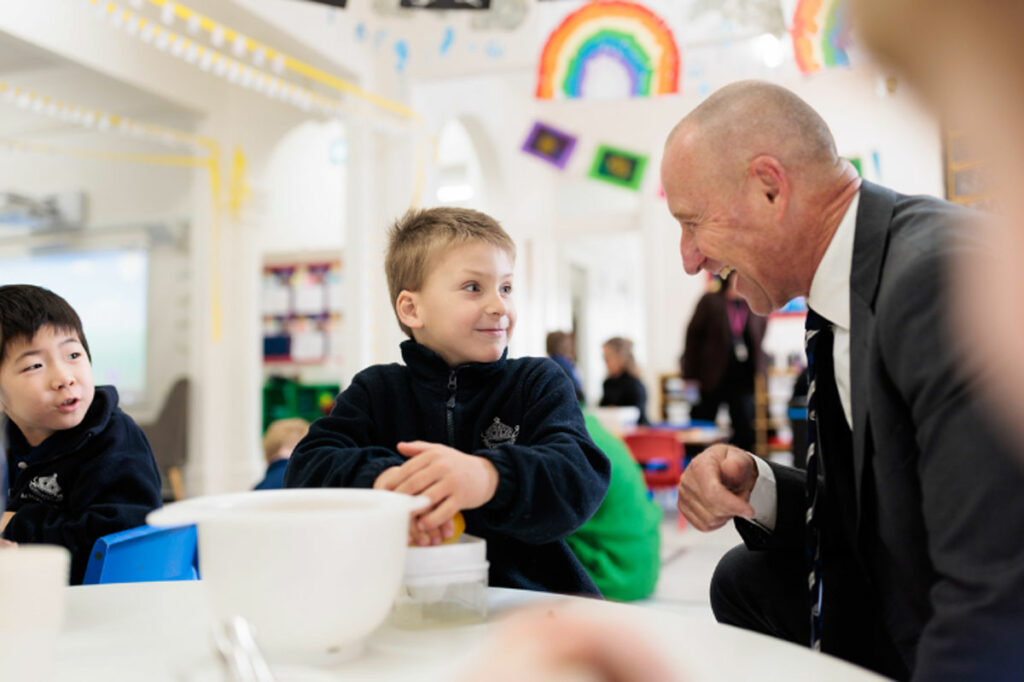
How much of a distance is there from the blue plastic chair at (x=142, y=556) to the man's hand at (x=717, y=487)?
776 mm

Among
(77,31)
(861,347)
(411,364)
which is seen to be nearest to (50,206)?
(77,31)

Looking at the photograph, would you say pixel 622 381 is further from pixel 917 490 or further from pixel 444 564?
pixel 444 564

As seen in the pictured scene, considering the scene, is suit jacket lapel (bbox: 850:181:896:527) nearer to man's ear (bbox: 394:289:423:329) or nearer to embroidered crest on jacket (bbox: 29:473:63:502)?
man's ear (bbox: 394:289:423:329)

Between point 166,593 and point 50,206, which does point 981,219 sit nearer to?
point 166,593

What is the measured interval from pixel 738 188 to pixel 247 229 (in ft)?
Result: 18.7

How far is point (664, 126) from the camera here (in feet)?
27.3

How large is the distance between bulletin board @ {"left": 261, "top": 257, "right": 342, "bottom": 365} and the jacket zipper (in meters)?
6.59

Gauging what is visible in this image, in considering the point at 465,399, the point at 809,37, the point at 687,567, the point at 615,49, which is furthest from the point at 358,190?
the point at 465,399

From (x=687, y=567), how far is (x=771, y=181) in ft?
10.6

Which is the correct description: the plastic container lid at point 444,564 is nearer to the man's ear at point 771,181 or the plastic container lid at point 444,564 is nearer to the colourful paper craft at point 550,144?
the man's ear at point 771,181

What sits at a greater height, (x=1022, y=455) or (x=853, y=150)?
(x=853, y=150)

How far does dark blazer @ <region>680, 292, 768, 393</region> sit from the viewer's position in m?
5.65

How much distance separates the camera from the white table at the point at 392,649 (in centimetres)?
61

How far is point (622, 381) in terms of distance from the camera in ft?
21.5
